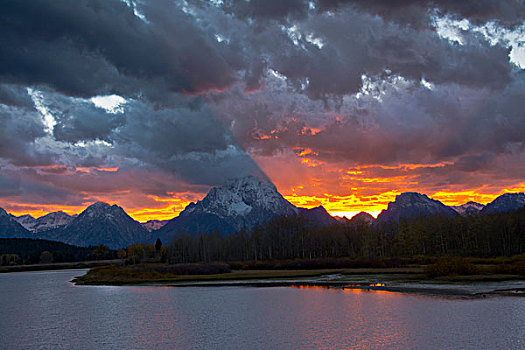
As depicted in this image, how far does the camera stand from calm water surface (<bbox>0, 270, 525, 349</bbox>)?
34250 millimetres

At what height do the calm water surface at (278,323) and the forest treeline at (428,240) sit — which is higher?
the forest treeline at (428,240)

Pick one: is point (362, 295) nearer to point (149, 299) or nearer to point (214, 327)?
point (214, 327)

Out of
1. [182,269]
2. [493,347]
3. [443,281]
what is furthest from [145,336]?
[182,269]

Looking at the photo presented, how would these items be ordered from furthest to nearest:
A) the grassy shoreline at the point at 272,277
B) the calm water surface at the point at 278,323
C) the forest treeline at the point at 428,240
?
the forest treeline at the point at 428,240, the grassy shoreline at the point at 272,277, the calm water surface at the point at 278,323

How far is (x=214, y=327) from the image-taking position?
42125mm

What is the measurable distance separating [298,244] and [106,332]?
6231 inches

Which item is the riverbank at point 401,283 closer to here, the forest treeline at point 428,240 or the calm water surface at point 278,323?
the calm water surface at point 278,323

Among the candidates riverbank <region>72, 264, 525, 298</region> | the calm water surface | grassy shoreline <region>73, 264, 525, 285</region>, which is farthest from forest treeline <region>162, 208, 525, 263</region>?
the calm water surface

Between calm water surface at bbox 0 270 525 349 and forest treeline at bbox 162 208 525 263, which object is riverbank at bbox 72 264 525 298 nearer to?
calm water surface at bbox 0 270 525 349

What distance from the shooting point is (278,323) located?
4284cm

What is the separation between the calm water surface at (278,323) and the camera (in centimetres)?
3425

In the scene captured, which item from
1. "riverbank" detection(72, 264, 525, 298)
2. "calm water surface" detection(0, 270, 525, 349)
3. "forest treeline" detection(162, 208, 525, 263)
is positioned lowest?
"calm water surface" detection(0, 270, 525, 349)

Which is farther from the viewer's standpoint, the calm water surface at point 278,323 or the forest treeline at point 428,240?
the forest treeline at point 428,240

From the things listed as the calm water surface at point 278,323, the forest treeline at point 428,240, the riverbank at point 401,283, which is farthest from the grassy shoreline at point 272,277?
the forest treeline at point 428,240
